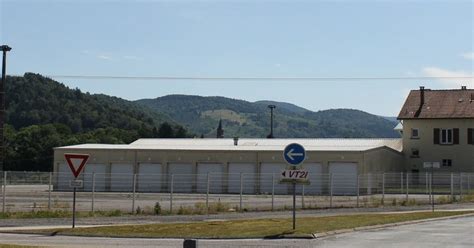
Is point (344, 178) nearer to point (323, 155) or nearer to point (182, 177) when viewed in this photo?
point (323, 155)

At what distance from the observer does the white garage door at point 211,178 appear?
58909mm

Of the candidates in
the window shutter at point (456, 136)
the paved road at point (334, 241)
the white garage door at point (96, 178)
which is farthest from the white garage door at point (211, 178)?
the paved road at point (334, 241)

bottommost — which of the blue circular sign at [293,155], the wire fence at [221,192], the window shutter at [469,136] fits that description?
the wire fence at [221,192]

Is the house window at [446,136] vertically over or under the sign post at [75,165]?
over

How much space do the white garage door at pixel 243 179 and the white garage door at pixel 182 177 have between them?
3456 millimetres

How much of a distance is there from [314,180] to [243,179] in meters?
6.02

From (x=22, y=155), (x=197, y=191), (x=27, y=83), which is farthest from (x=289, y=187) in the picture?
(x=27, y=83)

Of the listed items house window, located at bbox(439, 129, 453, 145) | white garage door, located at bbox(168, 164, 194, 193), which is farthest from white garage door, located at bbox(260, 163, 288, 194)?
house window, located at bbox(439, 129, 453, 145)

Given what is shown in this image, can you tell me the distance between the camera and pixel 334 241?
19844 mm

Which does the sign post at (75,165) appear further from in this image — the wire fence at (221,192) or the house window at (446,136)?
the house window at (446,136)

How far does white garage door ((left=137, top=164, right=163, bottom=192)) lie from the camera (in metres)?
58.0

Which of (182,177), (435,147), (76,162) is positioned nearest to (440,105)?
(435,147)

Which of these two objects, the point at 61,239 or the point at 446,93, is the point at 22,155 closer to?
the point at 446,93

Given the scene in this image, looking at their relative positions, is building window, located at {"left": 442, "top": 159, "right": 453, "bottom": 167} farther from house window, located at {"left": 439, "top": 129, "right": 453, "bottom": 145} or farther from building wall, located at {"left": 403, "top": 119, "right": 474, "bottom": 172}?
house window, located at {"left": 439, "top": 129, "right": 453, "bottom": 145}
